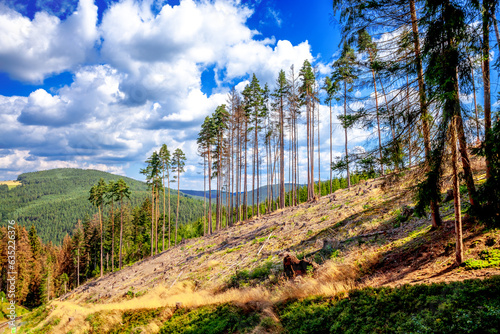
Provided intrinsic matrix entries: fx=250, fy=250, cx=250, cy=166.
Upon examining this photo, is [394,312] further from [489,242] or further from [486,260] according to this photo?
[489,242]

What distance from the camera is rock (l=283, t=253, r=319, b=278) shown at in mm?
10094

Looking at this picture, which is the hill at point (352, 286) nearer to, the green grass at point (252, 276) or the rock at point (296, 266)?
the green grass at point (252, 276)

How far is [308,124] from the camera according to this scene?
30.8 m

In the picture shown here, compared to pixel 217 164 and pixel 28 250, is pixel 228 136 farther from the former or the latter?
pixel 28 250

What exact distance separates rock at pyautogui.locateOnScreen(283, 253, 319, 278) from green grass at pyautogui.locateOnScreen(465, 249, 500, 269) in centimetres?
500

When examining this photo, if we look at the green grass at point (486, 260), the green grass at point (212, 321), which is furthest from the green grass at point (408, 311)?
the green grass at point (212, 321)

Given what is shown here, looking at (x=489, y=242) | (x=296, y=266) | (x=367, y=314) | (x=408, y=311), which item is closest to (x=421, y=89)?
(x=489, y=242)

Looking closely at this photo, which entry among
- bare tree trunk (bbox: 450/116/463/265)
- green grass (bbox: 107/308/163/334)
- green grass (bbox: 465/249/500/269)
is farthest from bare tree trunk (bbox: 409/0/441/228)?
green grass (bbox: 107/308/163/334)

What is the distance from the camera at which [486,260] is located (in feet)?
19.9

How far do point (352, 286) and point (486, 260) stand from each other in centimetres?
321

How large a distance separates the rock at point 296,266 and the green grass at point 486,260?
197 inches

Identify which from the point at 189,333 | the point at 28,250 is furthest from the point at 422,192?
the point at 28,250

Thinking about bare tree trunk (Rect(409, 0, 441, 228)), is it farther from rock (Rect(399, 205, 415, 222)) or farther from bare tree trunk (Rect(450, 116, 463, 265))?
rock (Rect(399, 205, 415, 222))

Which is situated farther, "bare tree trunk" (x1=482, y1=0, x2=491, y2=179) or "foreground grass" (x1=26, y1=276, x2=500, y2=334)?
"bare tree trunk" (x1=482, y1=0, x2=491, y2=179)
